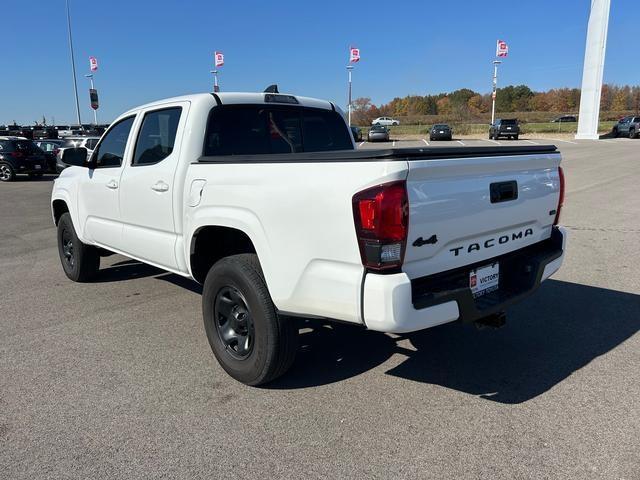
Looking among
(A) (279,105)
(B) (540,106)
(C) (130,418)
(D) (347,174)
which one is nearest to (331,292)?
(D) (347,174)

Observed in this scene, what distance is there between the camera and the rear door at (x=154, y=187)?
12.8ft

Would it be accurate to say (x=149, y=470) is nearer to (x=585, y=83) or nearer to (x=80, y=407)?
(x=80, y=407)

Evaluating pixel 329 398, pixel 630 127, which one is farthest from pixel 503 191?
pixel 630 127

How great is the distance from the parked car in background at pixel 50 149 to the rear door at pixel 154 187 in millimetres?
18181

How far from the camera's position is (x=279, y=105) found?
14.3ft

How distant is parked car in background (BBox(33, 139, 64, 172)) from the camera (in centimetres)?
2008

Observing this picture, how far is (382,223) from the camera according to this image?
97.6 inches

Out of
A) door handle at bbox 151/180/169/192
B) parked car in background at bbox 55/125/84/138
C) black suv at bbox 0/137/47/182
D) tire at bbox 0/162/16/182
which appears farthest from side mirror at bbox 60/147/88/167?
parked car in background at bbox 55/125/84/138

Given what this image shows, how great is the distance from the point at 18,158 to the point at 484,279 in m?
20.7

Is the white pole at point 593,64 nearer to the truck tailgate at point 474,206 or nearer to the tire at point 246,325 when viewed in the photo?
the truck tailgate at point 474,206

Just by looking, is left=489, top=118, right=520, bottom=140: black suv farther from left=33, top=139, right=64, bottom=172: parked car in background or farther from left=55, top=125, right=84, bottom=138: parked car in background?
left=33, top=139, right=64, bottom=172: parked car in background

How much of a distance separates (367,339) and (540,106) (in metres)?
120

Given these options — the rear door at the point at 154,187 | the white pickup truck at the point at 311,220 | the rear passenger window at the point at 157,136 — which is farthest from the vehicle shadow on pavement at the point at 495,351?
the rear passenger window at the point at 157,136

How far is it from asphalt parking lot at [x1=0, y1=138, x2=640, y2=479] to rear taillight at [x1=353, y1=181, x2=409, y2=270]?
3.47 feet
